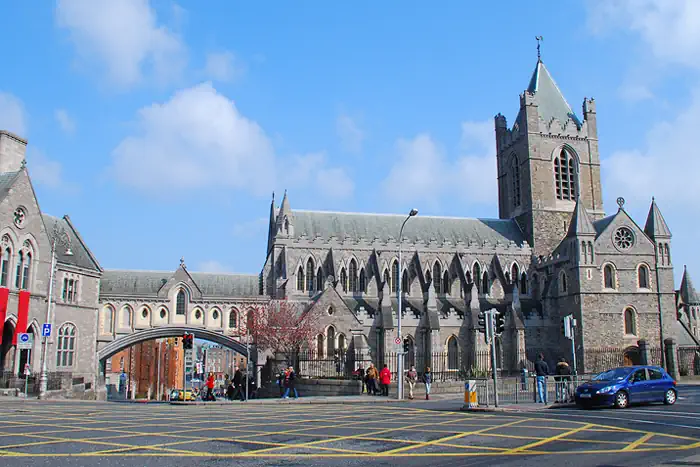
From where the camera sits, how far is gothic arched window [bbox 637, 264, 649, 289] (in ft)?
160

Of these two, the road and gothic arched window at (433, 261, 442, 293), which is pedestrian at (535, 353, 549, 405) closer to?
the road

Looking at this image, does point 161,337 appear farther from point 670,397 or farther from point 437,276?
point 670,397

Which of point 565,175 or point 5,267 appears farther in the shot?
point 565,175

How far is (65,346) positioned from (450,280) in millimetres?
29007

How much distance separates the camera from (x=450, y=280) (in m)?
52.7

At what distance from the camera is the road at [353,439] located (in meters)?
10.2

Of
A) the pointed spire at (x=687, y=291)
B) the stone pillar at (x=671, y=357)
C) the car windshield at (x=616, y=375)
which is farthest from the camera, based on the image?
the pointed spire at (x=687, y=291)

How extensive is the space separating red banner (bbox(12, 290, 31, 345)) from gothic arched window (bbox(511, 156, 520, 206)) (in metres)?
42.1

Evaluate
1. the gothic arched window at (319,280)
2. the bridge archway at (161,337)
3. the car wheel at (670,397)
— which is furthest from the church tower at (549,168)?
the car wheel at (670,397)

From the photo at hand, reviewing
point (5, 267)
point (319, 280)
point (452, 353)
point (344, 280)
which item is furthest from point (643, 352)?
point (5, 267)

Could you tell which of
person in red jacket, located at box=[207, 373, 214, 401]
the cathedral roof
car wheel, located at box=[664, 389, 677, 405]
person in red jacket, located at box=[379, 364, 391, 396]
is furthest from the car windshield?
the cathedral roof

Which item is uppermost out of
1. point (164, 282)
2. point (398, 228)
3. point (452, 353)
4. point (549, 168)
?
point (549, 168)

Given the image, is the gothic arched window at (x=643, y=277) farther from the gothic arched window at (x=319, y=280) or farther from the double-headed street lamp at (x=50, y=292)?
the double-headed street lamp at (x=50, y=292)

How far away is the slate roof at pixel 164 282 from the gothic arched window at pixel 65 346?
6677mm
